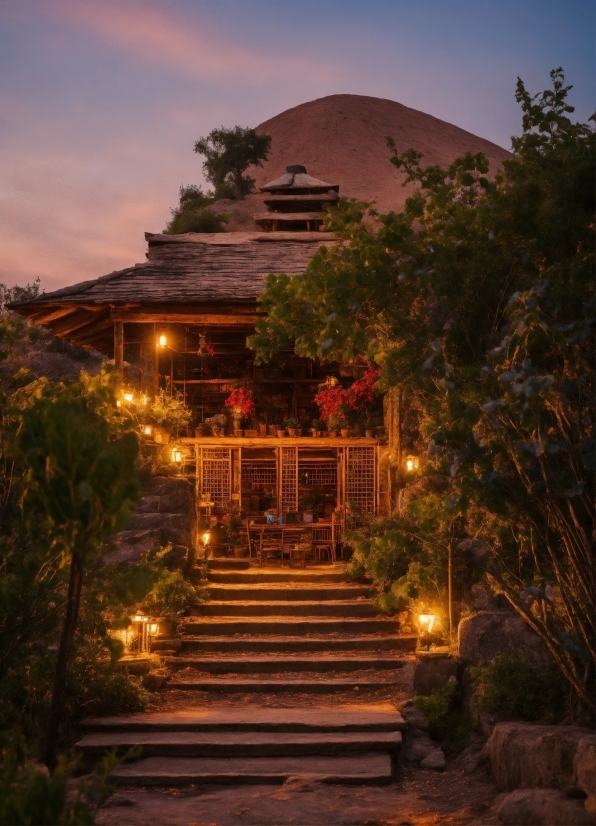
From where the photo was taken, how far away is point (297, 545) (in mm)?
16422

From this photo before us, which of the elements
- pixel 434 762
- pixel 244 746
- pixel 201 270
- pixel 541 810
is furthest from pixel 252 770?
pixel 201 270

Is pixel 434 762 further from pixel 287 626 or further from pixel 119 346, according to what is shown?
pixel 119 346

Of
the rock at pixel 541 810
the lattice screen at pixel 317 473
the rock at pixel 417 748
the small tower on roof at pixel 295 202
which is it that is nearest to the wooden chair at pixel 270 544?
the lattice screen at pixel 317 473

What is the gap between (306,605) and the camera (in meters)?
13.2

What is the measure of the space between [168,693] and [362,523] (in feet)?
22.3

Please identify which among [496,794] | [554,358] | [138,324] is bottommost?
[496,794]

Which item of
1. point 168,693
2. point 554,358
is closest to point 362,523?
point 168,693

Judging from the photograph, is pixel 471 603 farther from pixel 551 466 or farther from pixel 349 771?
pixel 551 466

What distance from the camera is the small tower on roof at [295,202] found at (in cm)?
2362

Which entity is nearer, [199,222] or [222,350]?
[222,350]

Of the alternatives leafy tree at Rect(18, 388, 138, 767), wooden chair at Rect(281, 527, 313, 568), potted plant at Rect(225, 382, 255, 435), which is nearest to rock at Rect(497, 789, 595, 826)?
leafy tree at Rect(18, 388, 138, 767)

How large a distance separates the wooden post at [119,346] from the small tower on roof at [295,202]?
26.9ft

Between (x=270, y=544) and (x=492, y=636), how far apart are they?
24.5 feet

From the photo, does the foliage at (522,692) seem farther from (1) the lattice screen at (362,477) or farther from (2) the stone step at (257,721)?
(1) the lattice screen at (362,477)
